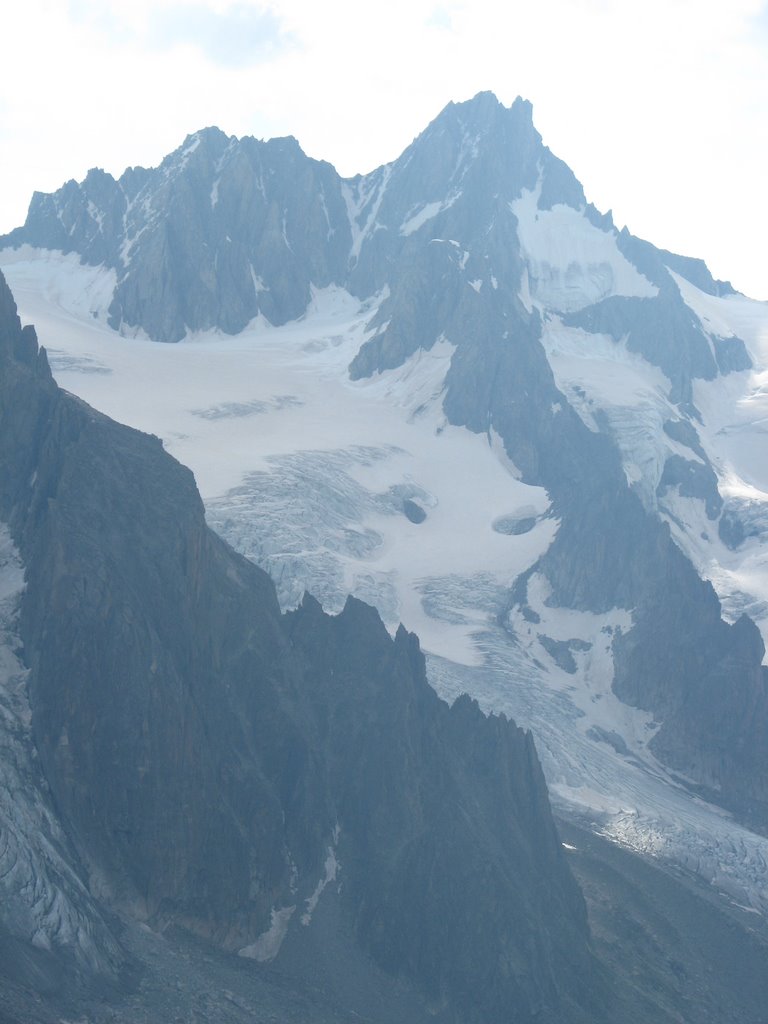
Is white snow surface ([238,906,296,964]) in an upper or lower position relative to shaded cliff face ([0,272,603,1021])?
lower

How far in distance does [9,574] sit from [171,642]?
10997 millimetres

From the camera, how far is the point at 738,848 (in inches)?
5197

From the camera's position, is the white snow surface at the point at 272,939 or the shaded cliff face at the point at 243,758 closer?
the shaded cliff face at the point at 243,758

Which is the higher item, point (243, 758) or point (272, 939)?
point (243, 758)

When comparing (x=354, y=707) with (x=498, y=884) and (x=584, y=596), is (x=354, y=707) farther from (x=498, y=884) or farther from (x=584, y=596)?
(x=584, y=596)

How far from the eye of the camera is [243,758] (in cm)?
9688

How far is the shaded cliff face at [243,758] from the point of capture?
8669cm

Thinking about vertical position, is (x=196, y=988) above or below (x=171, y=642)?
below

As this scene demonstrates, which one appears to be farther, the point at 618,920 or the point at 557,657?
the point at 557,657

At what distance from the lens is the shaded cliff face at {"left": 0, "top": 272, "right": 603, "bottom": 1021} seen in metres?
86.7

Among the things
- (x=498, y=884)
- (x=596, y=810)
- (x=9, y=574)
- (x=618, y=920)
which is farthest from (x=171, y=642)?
(x=596, y=810)

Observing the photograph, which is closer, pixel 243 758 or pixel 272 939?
pixel 272 939

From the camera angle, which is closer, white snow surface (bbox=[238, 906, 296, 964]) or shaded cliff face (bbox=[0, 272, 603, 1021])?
shaded cliff face (bbox=[0, 272, 603, 1021])

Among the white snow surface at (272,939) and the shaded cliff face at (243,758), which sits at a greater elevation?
the shaded cliff face at (243,758)
